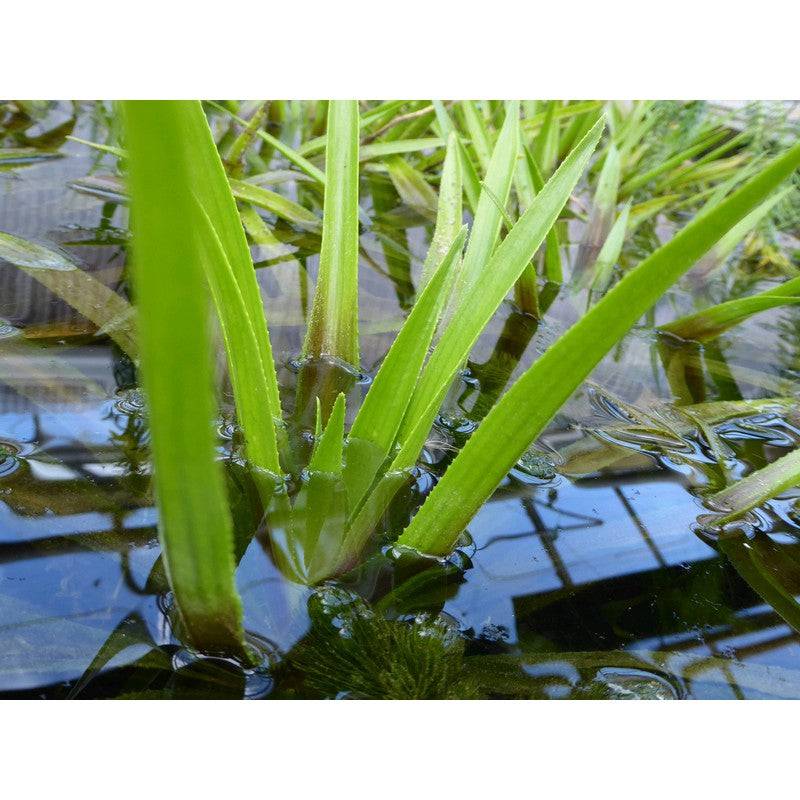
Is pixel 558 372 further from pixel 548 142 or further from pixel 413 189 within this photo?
pixel 548 142

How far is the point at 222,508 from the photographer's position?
0.37 m

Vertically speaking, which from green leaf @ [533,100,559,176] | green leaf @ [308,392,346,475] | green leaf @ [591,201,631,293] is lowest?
green leaf @ [308,392,346,475]

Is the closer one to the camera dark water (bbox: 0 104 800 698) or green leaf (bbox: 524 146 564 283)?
dark water (bbox: 0 104 800 698)

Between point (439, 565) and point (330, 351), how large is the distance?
339 mm

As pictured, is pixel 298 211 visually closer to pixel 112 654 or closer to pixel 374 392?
pixel 374 392

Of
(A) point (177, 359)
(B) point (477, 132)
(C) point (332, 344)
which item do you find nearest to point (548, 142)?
(B) point (477, 132)

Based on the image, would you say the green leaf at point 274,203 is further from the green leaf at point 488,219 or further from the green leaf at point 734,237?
the green leaf at point 734,237

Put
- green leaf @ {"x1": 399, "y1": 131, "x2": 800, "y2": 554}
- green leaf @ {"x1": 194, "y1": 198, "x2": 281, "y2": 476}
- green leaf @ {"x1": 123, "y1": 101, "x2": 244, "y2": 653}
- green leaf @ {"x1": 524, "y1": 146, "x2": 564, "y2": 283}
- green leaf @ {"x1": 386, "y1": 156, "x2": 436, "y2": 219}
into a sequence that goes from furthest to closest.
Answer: green leaf @ {"x1": 386, "y1": 156, "x2": 436, "y2": 219}
green leaf @ {"x1": 524, "y1": 146, "x2": 564, "y2": 283}
green leaf @ {"x1": 194, "y1": 198, "x2": 281, "y2": 476}
green leaf @ {"x1": 399, "y1": 131, "x2": 800, "y2": 554}
green leaf @ {"x1": 123, "y1": 101, "x2": 244, "y2": 653}

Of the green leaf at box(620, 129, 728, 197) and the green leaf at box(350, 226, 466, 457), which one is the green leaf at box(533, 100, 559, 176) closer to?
the green leaf at box(620, 129, 728, 197)

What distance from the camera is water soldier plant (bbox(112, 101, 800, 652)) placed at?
1.01ft

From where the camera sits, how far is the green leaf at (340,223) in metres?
0.79

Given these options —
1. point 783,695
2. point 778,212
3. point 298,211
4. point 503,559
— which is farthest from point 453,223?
point 778,212

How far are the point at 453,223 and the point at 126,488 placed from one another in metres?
0.51

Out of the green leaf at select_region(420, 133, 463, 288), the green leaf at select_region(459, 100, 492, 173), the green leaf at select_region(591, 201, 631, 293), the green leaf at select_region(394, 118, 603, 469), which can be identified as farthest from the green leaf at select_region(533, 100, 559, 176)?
the green leaf at select_region(394, 118, 603, 469)
